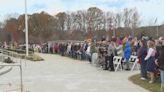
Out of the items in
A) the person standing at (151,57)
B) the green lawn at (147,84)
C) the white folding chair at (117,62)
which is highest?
the person standing at (151,57)

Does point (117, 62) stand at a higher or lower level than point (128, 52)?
lower

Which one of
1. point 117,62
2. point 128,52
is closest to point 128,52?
point 128,52

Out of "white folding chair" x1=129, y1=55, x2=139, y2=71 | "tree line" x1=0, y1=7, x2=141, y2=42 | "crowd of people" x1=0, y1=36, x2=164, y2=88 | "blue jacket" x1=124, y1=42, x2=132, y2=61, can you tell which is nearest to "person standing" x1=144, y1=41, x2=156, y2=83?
"crowd of people" x1=0, y1=36, x2=164, y2=88

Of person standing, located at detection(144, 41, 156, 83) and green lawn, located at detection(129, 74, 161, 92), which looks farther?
person standing, located at detection(144, 41, 156, 83)

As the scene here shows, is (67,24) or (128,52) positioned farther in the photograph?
(67,24)

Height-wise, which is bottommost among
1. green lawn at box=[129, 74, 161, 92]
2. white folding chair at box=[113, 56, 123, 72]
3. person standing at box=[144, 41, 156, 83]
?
green lawn at box=[129, 74, 161, 92]

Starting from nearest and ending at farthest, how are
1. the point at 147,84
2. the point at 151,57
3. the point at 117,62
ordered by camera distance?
the point at 147,84, the point at 151,57, the point at 117,62

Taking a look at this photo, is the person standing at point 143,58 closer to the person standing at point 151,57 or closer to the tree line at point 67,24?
the person standing at point 151,57

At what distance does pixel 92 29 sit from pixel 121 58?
210 ft

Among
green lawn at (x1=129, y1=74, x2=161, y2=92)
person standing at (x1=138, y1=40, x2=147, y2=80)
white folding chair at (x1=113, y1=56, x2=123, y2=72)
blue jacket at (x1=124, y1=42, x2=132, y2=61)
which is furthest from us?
white folding chair at (x1=113, y1=56, x2=123, y2=72)

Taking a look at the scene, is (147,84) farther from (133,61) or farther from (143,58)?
(133,61)

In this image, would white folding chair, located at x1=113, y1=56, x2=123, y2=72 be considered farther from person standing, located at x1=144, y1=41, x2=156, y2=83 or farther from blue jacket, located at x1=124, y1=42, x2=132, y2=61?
person standing, located at x1=144, y1=41, x2=156, y2=83

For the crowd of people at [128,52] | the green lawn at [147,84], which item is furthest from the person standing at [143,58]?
the green lawn at [147,84]

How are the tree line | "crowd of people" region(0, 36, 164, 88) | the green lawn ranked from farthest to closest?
the tree line, "crowd of people" region(0, 36, 164, 88), the green lawn
